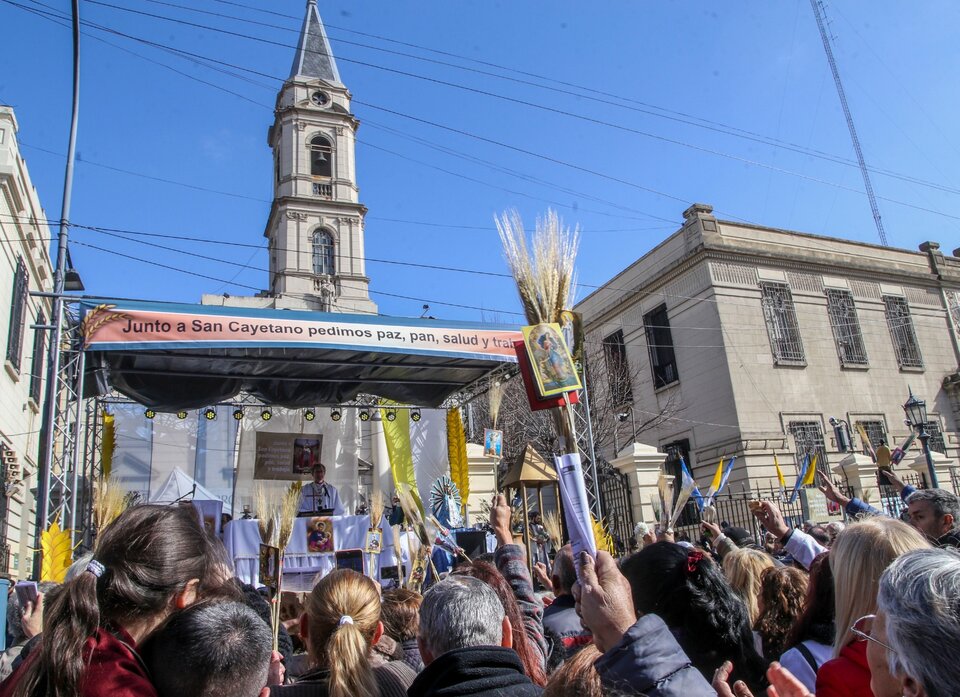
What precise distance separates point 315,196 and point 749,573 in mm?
34207

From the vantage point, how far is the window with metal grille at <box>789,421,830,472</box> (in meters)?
21.8

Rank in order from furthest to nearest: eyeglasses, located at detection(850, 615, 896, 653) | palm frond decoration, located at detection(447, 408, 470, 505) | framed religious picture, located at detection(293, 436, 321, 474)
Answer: framed religious picture, located at detection(293, 436, 321, 474), palm frond decoration, located at detection(447, 408, 470, 505), eyeglasses, located at detection(850, 615, 896, 653)

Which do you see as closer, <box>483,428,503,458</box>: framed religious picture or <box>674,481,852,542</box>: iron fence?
<box>483,428,503,458</box>: framed religious picture

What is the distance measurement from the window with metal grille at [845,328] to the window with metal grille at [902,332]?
1813 millimetres

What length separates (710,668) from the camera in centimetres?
258

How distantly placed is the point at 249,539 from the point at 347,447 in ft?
23.5

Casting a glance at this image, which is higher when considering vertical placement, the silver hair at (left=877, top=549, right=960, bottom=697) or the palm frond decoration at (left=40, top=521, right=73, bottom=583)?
the palm frond decoration at (left=40, top=521, right=73, bottom=583)

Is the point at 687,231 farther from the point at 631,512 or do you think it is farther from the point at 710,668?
the point at 710,668

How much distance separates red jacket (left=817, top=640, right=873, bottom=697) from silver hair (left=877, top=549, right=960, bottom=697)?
0.58 meters

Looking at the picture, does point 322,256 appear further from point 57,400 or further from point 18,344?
point 57,400

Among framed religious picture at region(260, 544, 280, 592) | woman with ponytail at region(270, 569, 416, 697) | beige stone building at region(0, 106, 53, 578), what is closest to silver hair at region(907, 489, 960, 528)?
woman with ponytail at region(270, 569, 416, 697)

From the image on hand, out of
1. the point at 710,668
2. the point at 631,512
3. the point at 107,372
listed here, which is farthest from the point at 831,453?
the point at 710,668

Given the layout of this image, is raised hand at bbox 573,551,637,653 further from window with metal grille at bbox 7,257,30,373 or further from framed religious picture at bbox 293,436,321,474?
window with metal grille at bbox 7,257,30,373

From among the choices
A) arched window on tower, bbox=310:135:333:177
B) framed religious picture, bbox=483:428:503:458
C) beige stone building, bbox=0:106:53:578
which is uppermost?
arched window on tower, bbox=310:135:333:177
